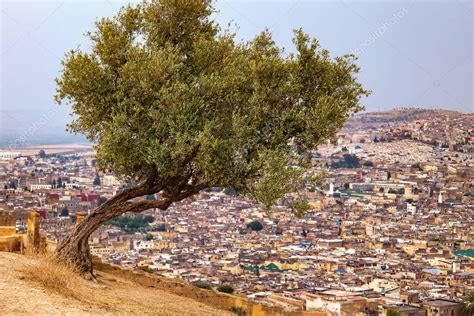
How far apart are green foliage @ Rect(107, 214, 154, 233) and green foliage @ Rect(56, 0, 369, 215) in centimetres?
5483

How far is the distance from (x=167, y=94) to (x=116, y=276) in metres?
5.07

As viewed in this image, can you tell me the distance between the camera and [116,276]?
16.3 metres

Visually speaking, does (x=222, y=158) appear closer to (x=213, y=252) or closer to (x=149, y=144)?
(x=149, y=144)

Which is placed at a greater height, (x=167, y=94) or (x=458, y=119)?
(x=458, y=119)

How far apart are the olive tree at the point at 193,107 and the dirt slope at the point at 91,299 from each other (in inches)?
43.2

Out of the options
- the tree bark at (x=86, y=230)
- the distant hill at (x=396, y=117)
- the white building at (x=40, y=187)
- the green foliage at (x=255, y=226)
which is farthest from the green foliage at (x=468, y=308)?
the distant hill at (x=396, y=117)

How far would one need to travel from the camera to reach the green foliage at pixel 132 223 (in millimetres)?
69062

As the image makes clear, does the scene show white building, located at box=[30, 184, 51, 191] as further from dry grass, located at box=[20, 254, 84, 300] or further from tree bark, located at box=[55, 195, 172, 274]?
dry grass, located at box=[20, 254, 84, 300]

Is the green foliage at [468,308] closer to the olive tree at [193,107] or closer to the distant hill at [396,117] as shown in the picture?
the olive tree at [193,107]

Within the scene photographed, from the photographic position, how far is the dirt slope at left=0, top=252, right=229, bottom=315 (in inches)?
420

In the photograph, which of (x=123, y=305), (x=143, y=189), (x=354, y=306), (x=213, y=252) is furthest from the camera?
(x=213, y=252)

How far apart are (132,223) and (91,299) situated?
5974cm

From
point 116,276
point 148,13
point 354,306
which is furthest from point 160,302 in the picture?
point 354,306

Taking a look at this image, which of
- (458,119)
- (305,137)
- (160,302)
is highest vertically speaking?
(458,119)
